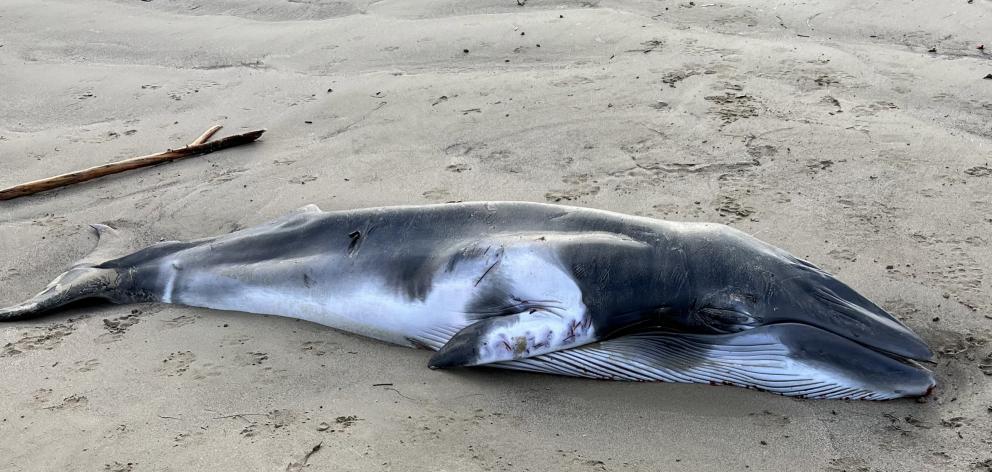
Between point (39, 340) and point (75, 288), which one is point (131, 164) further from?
point (39, 340)

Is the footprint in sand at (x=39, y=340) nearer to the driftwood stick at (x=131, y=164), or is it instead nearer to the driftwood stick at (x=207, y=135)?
the driftwood stick at (x=131, y=164)

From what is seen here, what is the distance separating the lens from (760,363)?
437 centimetres

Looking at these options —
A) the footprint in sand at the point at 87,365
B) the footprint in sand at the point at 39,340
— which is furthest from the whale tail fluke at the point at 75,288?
the footprint in sand at the point at 87,365

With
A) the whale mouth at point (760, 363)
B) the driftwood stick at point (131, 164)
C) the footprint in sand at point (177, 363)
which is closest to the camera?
the whale mouth at point (760, 363)

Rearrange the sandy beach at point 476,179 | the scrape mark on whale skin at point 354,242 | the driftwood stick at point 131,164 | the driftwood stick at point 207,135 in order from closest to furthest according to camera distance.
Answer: the sandy beach at point 476,179, the scrape mark on whale skin at point 354,242, the driftwood stick at point 131,164, the driftwood stick at point 207,135

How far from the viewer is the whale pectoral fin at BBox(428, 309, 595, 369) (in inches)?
179

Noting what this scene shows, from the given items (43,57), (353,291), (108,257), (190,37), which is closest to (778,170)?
(353,291)

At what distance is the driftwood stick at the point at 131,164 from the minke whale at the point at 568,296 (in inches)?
65.5

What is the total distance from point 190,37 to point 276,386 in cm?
672

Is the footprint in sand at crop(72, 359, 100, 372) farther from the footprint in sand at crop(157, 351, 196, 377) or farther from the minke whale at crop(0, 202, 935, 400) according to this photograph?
the minke whale at crop(0, 202, 935, 400)

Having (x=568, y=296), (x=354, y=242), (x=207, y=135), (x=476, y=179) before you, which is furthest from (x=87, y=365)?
(x=207, y=135)

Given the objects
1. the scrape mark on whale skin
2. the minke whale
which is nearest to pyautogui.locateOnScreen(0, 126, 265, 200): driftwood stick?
the minke whale

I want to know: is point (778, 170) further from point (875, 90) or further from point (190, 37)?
point (190, 37)

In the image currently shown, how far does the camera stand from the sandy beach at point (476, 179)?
4.04 m
